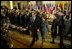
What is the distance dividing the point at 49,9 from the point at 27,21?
368mm

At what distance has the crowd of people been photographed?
323cm

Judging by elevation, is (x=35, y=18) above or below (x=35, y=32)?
above

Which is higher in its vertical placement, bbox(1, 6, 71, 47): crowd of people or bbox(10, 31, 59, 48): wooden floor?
bbox(1, 6, 71, 47): crowd of people

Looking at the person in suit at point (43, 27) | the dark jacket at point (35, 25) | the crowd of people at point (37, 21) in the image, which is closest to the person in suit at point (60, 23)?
the crowd of people at point (37, 21)

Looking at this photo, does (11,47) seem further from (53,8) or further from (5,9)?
(53,8)

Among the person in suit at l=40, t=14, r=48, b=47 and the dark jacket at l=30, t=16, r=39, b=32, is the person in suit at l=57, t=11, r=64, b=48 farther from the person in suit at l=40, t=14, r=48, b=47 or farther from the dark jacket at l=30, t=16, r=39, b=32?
the dark jacket at l=30, t=16, r=39, b=32

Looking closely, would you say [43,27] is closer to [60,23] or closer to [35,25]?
[35,25]

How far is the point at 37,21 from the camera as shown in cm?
328

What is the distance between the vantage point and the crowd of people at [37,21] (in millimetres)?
3227

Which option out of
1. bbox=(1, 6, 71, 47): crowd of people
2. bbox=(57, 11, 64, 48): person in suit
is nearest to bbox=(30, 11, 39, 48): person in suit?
bbox=(1, 6, 71, 47): crowd of people

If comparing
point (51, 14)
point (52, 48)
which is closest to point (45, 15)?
point (51, 14)

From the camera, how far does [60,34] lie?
324 cm

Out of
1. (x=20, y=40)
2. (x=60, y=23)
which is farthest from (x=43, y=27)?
(x=20, y=40)

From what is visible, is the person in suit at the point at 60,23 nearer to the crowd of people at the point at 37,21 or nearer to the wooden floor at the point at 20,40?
the crowd of people at the point at 37,21
